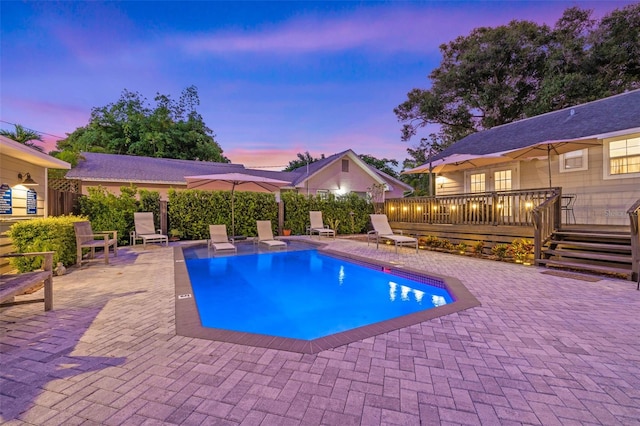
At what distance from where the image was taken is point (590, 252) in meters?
6.93

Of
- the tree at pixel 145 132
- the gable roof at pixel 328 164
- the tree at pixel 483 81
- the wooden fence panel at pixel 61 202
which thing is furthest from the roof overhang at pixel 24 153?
the tree at pixel 483 81

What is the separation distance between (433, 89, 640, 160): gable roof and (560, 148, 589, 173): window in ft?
2.42

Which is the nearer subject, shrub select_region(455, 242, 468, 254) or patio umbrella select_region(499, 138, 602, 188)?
patio umbrella select_region(499, 138, 602, 188)

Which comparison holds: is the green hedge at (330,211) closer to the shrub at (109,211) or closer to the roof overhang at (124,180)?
the shrub at (109,211)

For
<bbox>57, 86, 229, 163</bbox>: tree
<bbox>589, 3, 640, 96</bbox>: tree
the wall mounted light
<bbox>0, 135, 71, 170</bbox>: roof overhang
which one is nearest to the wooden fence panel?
<bbox>0, 135, 71, 170</bbox>: roof overhang

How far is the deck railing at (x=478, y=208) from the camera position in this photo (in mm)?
8258

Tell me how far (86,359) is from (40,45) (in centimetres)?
1619

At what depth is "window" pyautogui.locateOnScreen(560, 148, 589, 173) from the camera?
32.5 feet

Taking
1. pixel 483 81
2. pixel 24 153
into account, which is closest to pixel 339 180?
pixel 483 81

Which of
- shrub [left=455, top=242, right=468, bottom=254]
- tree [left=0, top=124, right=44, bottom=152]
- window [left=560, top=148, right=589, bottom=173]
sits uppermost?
tree [left=0, top=124, right=44, bottom=152]

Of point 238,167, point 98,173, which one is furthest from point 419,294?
point 238,167

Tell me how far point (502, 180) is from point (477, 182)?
110 centimetres

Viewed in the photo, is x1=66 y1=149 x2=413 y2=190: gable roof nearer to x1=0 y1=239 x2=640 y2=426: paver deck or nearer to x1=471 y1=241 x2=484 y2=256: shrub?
x1=471 y1=241 x2=484 y2=256: shrub

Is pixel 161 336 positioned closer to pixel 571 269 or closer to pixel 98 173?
pixel 571 269
